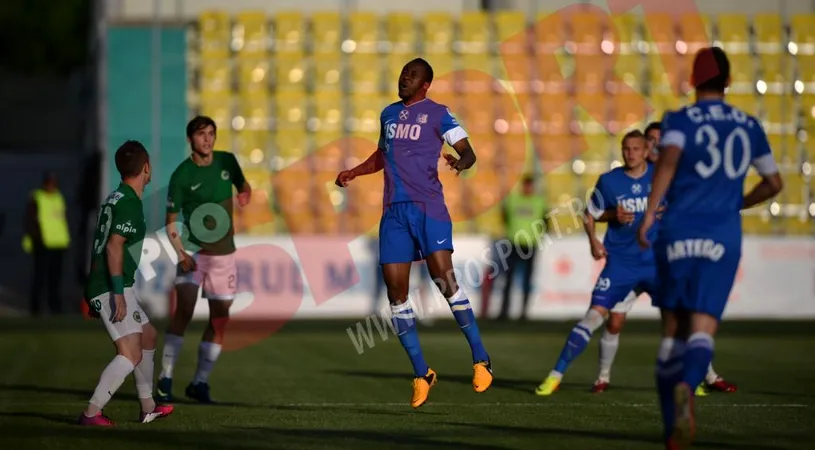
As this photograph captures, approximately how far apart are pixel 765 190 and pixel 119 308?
153 inches

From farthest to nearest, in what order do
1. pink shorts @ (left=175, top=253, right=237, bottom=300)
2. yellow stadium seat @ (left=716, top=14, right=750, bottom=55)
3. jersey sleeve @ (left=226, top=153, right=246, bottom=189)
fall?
yellow stadium seat @ (left=716, top=14, right=750, bottom=55) → jersey sleeve @ (left=226, top=153, right=246, bottom=189) → pink shorts @ (left=175, top=253, right=237, bottom=300)

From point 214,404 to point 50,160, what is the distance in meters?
16.8

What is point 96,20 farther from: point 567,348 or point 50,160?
point 567,348

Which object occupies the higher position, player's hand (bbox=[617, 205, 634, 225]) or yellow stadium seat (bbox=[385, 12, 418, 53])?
yellow stadium seat (bbox=[385, 12, 418, 53])

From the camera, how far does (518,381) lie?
1241 centimetres

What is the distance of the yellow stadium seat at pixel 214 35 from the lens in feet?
80.3

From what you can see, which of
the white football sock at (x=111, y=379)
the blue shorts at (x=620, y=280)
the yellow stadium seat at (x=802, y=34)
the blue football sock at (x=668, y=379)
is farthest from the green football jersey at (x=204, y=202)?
the yellow stadium seat at (x=802, y=34)

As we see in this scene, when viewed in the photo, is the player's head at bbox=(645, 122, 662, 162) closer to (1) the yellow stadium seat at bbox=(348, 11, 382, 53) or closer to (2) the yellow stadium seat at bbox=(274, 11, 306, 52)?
(1) the yellow stadium seat at bbox=(348, 11, 382, 53)

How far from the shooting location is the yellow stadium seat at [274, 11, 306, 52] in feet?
80.6

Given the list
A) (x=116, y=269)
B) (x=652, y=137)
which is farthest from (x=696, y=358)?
(x=652, y=137)

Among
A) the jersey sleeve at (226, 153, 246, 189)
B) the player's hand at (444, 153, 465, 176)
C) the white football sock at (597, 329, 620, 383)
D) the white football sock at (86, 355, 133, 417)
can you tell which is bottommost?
the white football sock at (597, 329, 620, 383)

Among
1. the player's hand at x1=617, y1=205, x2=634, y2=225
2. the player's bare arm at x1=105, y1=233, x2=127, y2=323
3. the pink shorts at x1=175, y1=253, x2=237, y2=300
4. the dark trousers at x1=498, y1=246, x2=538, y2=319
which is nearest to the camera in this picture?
the player's bare arm at x1=105, y1=233, x2=127, y2=323

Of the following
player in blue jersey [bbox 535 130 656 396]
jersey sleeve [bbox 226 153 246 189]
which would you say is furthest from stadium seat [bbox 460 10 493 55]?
jersey sleeve [bbox 226 153 246 189]

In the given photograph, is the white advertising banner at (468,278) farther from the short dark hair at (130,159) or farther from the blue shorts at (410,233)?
the short dark hair at (130,159)
